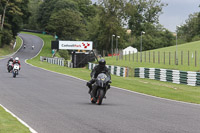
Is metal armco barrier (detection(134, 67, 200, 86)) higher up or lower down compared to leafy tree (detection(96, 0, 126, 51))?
lower down

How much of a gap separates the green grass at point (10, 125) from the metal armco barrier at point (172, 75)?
1940cm

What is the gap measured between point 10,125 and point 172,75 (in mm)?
23186

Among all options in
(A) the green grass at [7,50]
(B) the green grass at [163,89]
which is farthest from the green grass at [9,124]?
(A) the green grass at [7,50]

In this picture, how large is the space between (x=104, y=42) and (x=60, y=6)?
37.9m

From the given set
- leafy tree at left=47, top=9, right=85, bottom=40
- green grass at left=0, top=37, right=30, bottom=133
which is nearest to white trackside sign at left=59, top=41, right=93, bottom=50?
green grass at left=0, top=37, right=30, bottom=133

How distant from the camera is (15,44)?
108 m

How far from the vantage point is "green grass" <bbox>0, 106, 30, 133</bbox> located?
8.05 metres

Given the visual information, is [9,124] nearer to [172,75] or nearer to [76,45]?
[172,75]

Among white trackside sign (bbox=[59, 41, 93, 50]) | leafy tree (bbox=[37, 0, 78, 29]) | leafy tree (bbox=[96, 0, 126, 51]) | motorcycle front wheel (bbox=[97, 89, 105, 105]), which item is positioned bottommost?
motorcycle front wheel (bbox=[97, 89, 105, 105])

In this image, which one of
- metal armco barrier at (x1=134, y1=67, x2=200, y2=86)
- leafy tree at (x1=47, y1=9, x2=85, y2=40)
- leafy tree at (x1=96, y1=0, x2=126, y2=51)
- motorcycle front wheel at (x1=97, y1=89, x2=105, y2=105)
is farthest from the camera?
leafy tree at (x1=47, y1=9, x2=85, y2=40)

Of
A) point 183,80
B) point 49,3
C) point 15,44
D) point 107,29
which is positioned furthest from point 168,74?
point 49,3

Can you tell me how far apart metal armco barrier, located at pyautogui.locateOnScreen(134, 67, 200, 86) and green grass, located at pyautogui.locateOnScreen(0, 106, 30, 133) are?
19.4m

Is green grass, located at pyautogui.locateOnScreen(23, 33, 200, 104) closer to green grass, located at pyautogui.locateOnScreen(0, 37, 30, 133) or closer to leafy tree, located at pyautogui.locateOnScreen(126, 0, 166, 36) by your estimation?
green grass, located at pyautogui.locateOnScreen(0, 37, 30, 133)

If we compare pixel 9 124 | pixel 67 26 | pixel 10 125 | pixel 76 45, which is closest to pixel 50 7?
pixel 67 26
